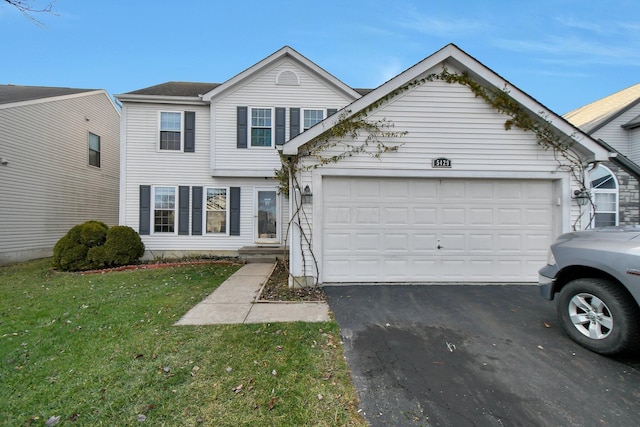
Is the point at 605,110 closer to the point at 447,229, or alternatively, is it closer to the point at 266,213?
the point at 447,229

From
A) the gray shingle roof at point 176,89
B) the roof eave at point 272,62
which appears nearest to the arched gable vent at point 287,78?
the roof eave at point 272,62

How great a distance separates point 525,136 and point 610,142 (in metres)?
8.27

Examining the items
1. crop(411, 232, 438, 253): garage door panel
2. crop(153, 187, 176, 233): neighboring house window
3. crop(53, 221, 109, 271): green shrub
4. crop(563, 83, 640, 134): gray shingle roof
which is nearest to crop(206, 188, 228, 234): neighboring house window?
crop(153, 187, 176, 233): neighboring house window

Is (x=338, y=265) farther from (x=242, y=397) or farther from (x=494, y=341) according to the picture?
(x=242, y=397)

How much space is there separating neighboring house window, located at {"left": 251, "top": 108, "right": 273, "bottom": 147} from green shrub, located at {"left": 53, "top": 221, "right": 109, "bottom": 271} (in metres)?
6.11

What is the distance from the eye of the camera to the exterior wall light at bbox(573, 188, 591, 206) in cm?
591

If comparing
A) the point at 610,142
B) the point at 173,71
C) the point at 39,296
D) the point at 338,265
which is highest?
the point at 173,71

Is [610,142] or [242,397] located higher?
[610,142]

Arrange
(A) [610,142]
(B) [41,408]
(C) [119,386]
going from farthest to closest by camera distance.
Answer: (A) [610,142], (C) [119,386], (B) [41,408]

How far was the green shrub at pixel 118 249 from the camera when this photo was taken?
8728 millimetres

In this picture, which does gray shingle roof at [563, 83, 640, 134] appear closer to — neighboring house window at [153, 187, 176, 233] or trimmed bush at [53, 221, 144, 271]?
neighboring house window at [153, 187, 176, 233]

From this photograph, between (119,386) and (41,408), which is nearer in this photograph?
(41,408)

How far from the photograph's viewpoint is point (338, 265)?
19.9 ft

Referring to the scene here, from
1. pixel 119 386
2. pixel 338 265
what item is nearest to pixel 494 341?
pixel 338 265
